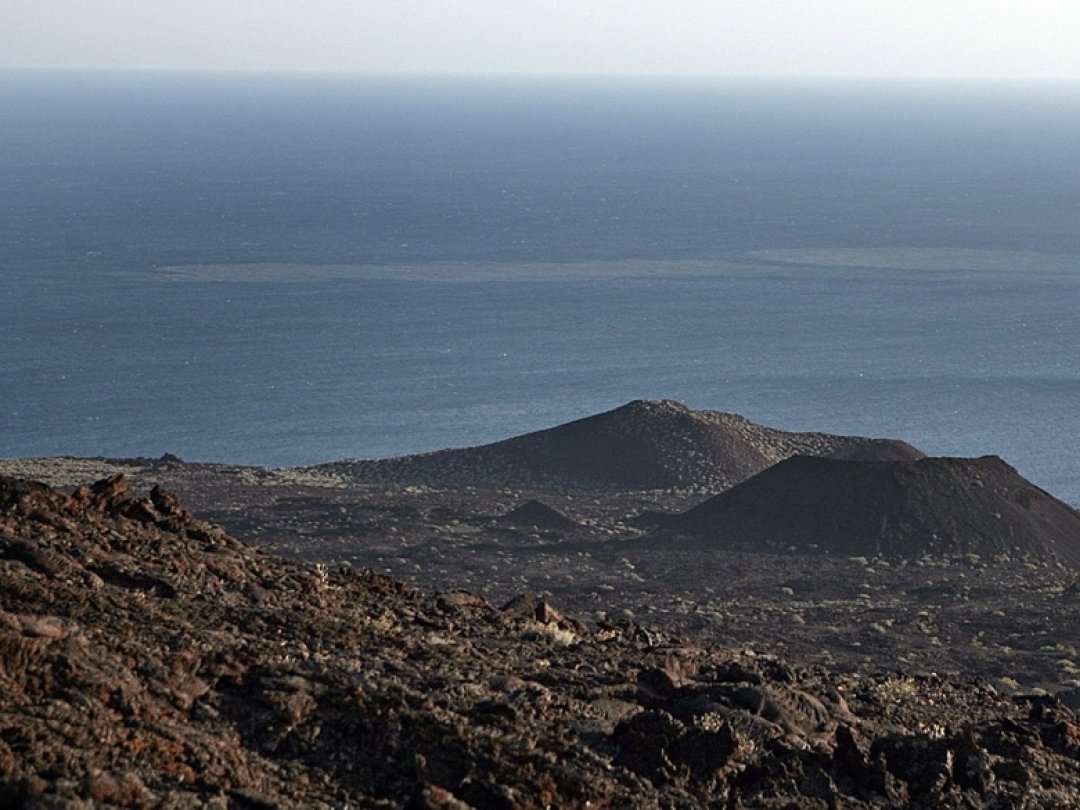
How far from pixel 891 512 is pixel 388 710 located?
33.0m

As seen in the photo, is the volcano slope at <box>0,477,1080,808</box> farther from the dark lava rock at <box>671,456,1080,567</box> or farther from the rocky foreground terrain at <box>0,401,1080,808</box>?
the dark lava rock at <box>671,456,1080,567</box>

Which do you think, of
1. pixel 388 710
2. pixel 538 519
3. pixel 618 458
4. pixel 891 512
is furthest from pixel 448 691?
pixel 618 458

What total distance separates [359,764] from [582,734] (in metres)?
2.12

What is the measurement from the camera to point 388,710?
12727 millimetres

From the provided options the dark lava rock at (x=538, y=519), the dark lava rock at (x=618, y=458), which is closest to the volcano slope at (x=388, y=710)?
the dark lava rock at (x=538, y=519)

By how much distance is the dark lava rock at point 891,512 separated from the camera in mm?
43219

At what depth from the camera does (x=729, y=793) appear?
1284 cm

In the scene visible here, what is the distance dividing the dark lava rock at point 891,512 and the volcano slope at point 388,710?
81.5 feet

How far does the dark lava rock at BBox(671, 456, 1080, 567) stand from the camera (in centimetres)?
4322

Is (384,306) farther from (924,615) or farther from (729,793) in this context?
(729,793)

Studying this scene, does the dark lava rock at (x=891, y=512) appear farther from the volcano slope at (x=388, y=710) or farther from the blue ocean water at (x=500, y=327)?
the volcano slope at (x=388, y=710)

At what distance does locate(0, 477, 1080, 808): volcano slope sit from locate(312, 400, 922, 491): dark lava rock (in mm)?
35058

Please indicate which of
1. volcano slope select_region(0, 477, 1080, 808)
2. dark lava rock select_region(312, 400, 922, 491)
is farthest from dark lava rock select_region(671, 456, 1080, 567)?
volcano slope select_region(0, 477, 1080, 808)

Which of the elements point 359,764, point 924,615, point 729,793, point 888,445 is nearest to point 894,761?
point 729,793
